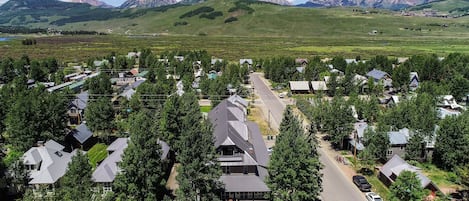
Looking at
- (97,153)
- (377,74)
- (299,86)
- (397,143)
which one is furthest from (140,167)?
(377,74)

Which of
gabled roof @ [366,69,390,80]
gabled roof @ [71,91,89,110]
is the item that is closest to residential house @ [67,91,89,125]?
gabled roof @ [71,91,89,110]

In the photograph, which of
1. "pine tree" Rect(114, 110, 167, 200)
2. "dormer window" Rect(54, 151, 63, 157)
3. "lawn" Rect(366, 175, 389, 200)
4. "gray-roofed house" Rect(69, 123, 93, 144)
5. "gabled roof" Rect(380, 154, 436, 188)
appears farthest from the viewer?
"gray-roofed house" Rect(69, 123, 93, 144)

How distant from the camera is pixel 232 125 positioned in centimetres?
4300

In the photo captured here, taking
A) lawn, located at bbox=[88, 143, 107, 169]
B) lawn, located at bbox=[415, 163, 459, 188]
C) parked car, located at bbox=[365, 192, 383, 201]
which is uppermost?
lawn, located at bbox=[88, 143, 107, 169]

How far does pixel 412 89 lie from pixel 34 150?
290ft

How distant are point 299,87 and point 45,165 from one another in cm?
6516

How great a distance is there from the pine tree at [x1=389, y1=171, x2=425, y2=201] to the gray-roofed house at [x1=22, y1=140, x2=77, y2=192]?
3361cm

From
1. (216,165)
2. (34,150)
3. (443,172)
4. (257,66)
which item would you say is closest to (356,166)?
(443,172)

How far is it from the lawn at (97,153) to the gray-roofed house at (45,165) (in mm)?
4484

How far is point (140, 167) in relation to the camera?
2878 cm

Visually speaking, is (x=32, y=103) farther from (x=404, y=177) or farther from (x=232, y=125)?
(x=404, y=177)

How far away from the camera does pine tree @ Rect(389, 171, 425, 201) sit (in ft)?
96.6

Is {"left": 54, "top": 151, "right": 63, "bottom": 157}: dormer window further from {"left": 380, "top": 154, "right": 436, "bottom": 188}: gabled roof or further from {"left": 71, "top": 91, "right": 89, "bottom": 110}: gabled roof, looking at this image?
{"left": 380, "top": 154, "right": 436, "bottom": 188}: gabled roof

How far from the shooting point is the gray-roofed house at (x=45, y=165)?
36.1m
